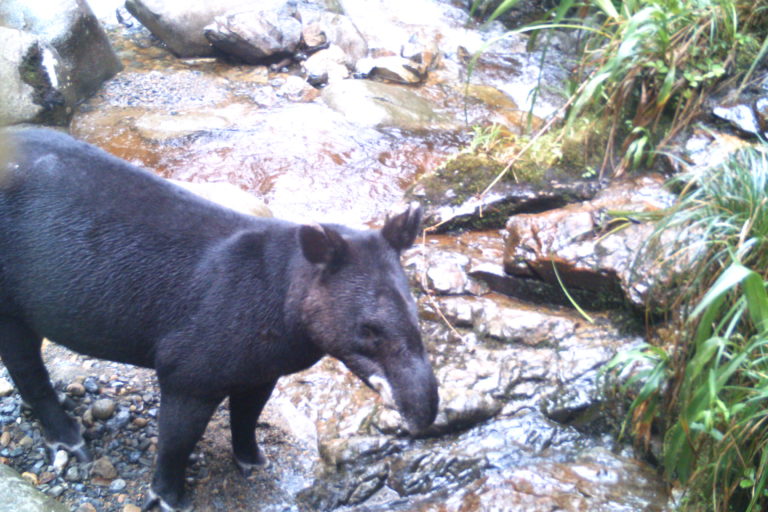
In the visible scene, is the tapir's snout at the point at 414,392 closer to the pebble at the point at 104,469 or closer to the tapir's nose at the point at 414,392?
the tapir's nose at the point at 414,392

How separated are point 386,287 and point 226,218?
1012mm

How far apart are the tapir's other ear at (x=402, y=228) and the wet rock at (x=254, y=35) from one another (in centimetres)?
752

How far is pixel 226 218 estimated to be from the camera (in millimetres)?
3742

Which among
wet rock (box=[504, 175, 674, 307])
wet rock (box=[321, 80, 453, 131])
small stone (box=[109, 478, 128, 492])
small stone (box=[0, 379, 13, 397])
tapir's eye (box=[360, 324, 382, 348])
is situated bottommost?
wet rock (box=[321, 80, 453, 131])

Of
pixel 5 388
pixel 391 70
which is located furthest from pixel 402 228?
pixel 391 70

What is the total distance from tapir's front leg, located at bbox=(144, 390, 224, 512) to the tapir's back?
316mm

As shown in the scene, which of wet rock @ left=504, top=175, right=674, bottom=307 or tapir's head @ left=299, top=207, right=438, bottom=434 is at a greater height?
tapir's head @ left=299, top=207, right=438, bottom=434

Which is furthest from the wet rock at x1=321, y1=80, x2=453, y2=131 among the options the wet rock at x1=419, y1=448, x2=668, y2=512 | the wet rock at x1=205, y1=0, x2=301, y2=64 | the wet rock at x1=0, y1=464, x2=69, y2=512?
the wet rock at x1=0, y1=464, x2=69, y2=512

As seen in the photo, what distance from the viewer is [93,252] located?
350 cm

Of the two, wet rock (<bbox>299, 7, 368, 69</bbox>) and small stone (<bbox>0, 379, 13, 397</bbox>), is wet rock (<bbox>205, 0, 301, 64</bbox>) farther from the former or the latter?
small stone (<bbox>0, 379, 13, 397</bbox>)

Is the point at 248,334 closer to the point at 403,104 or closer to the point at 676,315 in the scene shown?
the point at 676,315

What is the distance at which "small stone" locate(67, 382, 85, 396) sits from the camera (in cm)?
445

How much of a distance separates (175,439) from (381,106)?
20.3ft

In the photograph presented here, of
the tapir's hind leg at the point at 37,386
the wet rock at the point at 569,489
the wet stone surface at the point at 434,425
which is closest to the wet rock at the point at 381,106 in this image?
the wet stone surface at the point at 434,425
